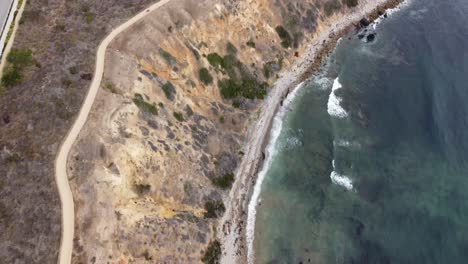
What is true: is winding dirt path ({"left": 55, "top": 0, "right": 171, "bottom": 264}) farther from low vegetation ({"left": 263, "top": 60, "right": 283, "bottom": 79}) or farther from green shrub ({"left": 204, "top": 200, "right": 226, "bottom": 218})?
low vegetation ({"left": 263, "top": 60, "right": 283, "bottom": 79})

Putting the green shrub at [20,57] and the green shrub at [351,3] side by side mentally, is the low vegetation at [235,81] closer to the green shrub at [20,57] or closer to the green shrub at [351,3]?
the green shrub at [20,57]

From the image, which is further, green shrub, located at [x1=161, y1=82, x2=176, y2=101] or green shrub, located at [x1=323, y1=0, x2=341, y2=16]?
green shrub, located at [x1=323, y1=0, x2=341, y2=16]

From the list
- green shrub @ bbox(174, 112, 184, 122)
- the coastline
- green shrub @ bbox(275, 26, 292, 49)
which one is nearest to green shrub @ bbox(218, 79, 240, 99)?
the coastline

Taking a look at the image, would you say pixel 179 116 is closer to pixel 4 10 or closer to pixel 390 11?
pixel 4 10

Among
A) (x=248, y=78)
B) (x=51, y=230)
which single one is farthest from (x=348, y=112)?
(x=51, y=230)

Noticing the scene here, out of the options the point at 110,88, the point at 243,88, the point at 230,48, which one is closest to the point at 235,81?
the point at 243,88
